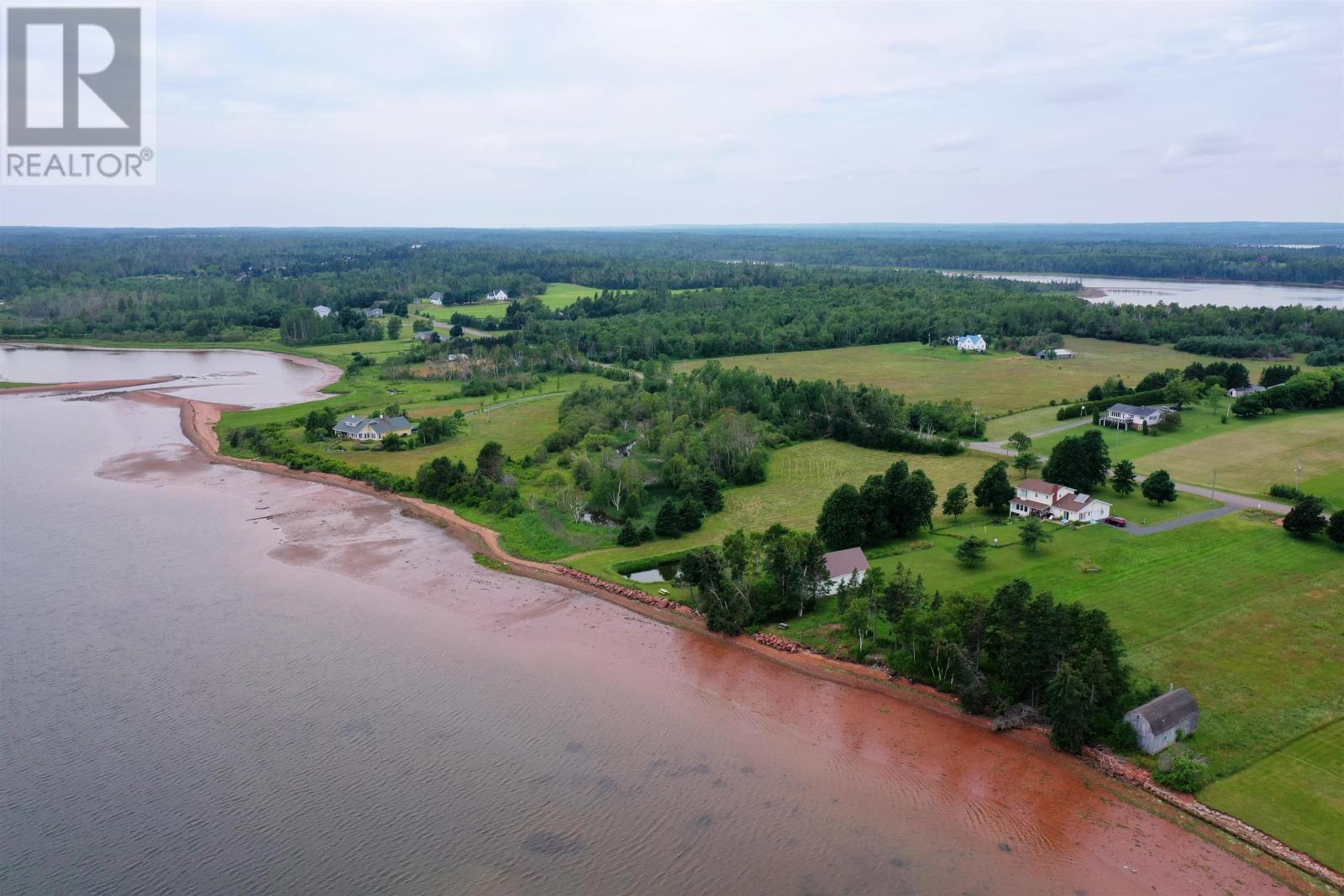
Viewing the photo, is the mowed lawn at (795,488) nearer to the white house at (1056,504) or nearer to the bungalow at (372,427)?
the white house at (1056,504)

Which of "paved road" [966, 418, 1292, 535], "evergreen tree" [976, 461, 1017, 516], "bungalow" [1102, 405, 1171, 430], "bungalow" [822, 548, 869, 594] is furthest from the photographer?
"bungalow" [1102, 405, 1171, 430]

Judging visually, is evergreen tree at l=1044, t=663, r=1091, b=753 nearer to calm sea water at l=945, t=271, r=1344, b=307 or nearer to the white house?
the white house

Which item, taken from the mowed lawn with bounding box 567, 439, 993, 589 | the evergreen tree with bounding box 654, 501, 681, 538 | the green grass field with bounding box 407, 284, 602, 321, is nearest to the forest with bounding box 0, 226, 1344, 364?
the green grass field with bounding box 407, 284, 602, 321

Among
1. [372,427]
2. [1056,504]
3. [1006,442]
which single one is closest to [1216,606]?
[1056,504]

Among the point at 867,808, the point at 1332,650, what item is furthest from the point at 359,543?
the point at 1332,650

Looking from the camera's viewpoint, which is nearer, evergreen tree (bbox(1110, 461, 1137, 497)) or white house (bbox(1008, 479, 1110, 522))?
white house (bbox(1008, 479, 1110, 522))

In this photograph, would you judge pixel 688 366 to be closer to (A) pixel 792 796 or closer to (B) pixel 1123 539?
(B) pixel 1123 539

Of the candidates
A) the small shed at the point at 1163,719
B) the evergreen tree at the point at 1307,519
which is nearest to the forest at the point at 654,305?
the evergreen tree at the point at 1307,519
